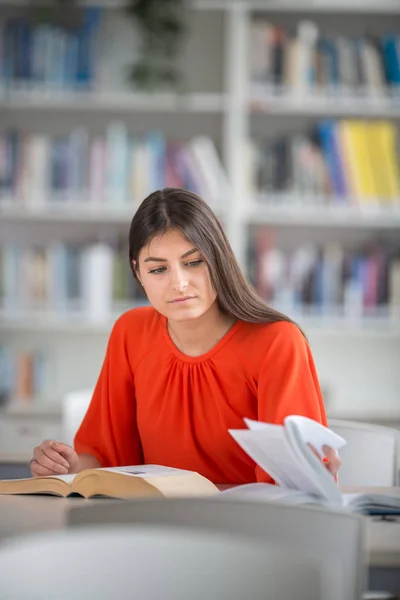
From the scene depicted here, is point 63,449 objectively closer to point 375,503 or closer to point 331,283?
point 375,503

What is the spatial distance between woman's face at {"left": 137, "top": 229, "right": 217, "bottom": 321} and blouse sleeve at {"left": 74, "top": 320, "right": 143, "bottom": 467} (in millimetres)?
240

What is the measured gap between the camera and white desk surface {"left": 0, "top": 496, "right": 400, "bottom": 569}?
1222mm

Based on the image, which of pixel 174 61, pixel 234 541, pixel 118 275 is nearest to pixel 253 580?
pixel 234 541

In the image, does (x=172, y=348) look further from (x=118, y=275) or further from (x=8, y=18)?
(x=8, y=18)

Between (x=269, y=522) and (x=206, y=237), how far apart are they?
2.77 ft

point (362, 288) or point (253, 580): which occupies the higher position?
point (362, 288)

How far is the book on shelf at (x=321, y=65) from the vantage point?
3996 mm

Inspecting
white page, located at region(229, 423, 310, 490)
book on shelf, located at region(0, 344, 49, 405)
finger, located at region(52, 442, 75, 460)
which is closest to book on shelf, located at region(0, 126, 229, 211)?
book on shelf, located at region(0, 344, 49, 405)

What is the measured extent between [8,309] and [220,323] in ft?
7.43

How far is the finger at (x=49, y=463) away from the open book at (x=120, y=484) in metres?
0.09

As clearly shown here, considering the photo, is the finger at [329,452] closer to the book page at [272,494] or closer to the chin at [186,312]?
the book page at [272,494]

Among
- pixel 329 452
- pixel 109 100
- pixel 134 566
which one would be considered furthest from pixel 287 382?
pixel 109 100

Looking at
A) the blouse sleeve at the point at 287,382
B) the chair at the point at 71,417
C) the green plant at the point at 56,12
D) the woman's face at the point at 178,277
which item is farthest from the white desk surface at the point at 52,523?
the green plant at the point at 56,12

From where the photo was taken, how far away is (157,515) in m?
1.06
